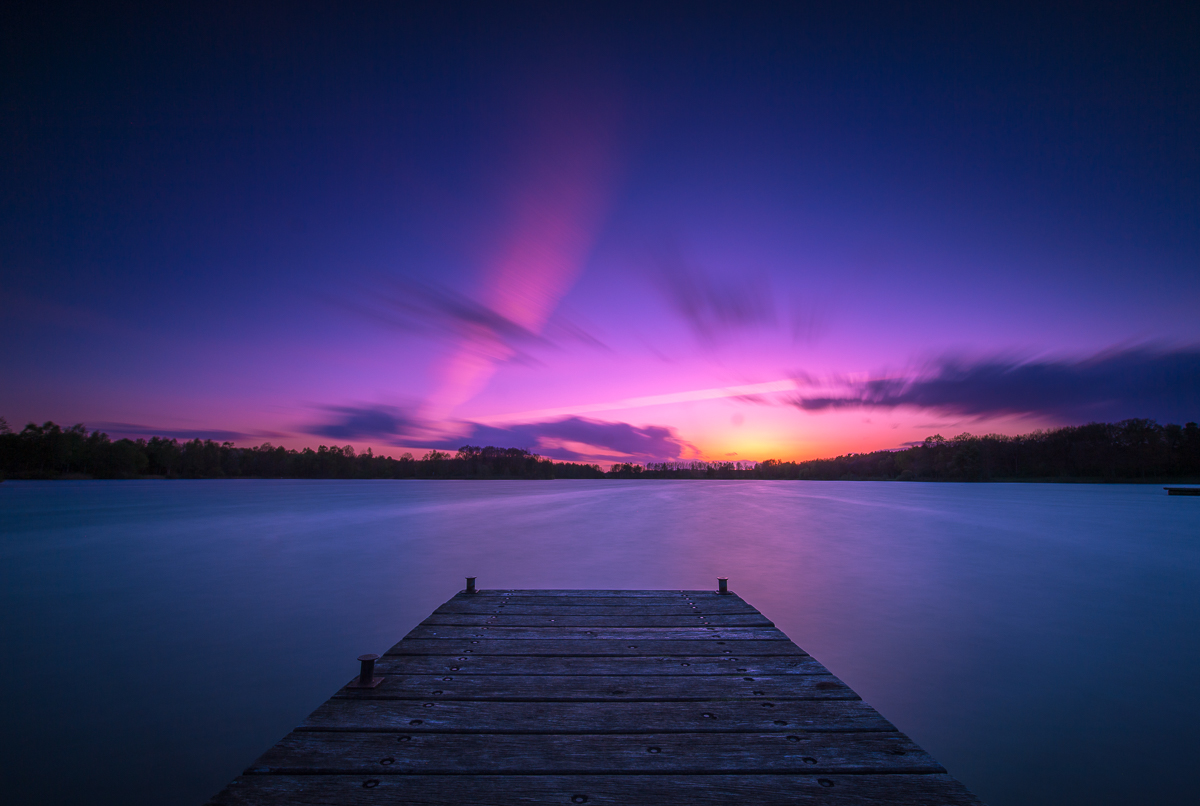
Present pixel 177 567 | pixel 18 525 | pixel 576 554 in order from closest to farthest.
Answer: pixel 177 567 → pixel 576 554 → pixel 18 525

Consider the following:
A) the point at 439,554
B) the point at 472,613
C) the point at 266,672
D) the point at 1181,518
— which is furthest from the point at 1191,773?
the point at 1181,518

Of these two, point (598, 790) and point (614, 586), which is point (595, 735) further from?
point (614, 586)

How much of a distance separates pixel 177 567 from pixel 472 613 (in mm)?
11578

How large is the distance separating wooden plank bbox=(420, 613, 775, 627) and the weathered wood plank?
2406 millimetres

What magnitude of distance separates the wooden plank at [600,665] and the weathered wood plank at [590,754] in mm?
1009

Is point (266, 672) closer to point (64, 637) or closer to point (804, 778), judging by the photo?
point (64, 637)

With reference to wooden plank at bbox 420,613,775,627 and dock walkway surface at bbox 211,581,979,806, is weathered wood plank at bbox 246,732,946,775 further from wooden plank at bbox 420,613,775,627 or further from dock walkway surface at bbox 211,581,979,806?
wooden plank at bbox 420,613,775,627

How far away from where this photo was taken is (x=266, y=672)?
244 inches

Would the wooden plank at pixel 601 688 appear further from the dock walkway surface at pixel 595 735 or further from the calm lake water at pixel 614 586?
the calm lake water at pixel 614 586

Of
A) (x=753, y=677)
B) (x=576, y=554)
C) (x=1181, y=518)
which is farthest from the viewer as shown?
(x=1181, y=518)

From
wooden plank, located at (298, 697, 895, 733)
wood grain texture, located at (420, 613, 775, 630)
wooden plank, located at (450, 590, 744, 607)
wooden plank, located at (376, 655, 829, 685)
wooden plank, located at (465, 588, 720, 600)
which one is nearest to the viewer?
wooden plank, located at (298, 697, 895, 733)

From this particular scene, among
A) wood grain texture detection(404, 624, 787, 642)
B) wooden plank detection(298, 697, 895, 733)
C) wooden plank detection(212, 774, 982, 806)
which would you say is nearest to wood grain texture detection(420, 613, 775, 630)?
wood grain texture detection(404, 624, 787, 642)

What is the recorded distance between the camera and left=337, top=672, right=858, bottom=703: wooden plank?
353 cm

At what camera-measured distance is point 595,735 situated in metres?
3.02
